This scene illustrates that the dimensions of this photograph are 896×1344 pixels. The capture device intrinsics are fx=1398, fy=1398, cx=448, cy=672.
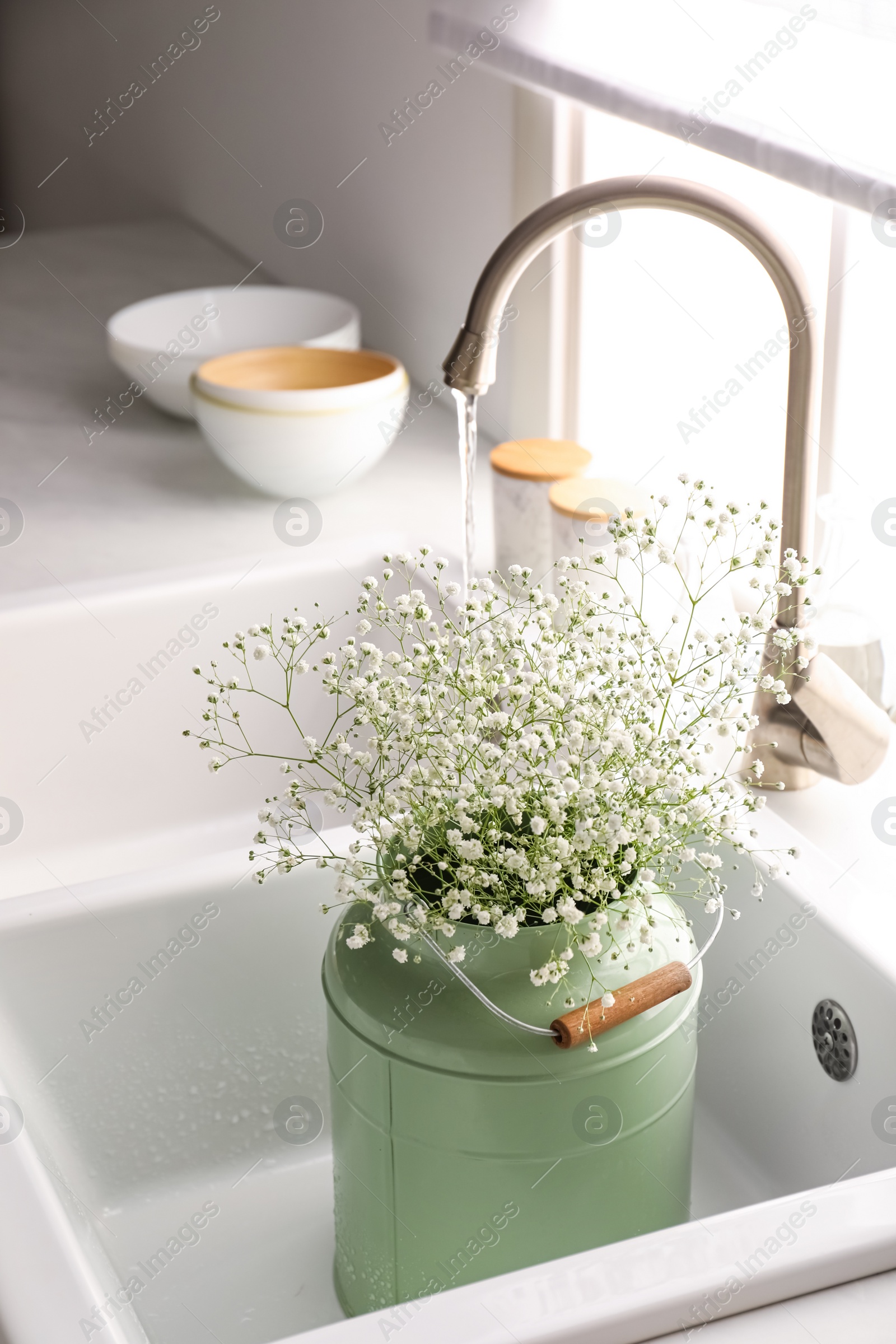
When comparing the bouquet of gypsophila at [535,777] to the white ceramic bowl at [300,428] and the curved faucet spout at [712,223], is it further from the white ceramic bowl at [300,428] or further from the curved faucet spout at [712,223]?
the white ceramic bowl at [300,428]

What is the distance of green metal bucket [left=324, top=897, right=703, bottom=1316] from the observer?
23.3 inches

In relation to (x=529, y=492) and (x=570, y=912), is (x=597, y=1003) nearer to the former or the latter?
(x=570, y=912)

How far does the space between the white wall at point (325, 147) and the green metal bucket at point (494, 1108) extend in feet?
3.22

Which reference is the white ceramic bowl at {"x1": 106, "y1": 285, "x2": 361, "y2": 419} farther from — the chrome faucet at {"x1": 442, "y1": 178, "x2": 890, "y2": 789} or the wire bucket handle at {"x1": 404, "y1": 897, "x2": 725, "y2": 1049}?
the wire bucket handle at {"x1": 404, "y1": 897, "x2": 725, "y2": 1049}

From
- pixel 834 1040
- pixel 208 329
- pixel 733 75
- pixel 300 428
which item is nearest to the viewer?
pixel 834 1040

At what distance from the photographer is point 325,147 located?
72.6 inches

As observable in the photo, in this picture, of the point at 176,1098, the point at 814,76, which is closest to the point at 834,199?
the point at 814,76

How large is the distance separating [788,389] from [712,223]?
10 cm

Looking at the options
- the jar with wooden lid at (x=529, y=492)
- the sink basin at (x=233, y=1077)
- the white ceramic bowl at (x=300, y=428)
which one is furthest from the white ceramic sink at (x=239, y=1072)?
the white ceramic bowl at (x=300, y=428)

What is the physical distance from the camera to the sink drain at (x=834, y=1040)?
2.48 ft

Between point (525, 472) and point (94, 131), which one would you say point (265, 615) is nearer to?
point (525, 472)

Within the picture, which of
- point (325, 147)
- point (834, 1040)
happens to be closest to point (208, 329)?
point (325, 147)

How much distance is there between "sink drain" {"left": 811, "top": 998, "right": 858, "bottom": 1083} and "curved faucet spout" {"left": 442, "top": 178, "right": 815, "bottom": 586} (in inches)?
9.1

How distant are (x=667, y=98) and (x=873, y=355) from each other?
0.26m
